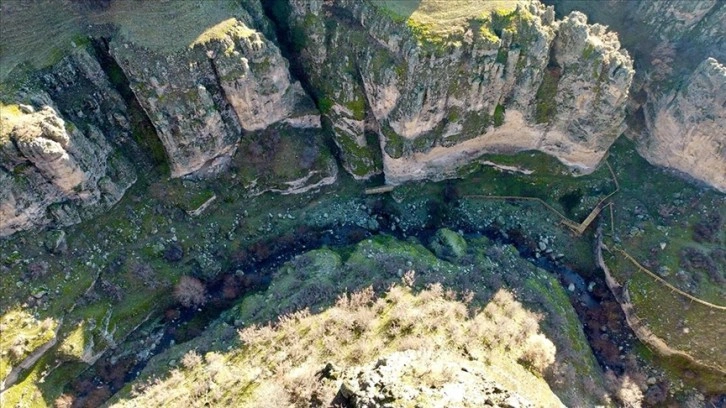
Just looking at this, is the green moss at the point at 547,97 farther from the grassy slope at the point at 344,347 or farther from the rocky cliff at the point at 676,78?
the grassy slope at the point at 344,347

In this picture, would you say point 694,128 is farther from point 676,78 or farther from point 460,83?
point 460,83

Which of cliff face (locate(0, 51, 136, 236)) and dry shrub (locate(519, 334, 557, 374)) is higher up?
cliff face (locate(0, 51, 136, 236))

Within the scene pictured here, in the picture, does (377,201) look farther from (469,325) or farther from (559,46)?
(559,46)

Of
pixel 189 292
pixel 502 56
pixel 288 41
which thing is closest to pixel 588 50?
pixel 502 56

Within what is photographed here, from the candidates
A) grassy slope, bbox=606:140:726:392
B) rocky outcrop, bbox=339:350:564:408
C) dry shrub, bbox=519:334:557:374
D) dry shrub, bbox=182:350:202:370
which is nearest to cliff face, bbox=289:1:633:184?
grassy slope, bbox=606:140:726:392

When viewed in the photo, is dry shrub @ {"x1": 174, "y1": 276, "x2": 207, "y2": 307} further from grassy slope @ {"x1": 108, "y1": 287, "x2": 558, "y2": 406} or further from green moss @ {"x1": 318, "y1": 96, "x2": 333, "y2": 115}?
green moss @ {"x1": 318, "y1": 96, "x2": 333, "y2": 115}

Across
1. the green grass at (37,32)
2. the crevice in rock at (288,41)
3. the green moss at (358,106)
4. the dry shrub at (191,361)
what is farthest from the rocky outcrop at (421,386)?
the green grass at (37,32)
